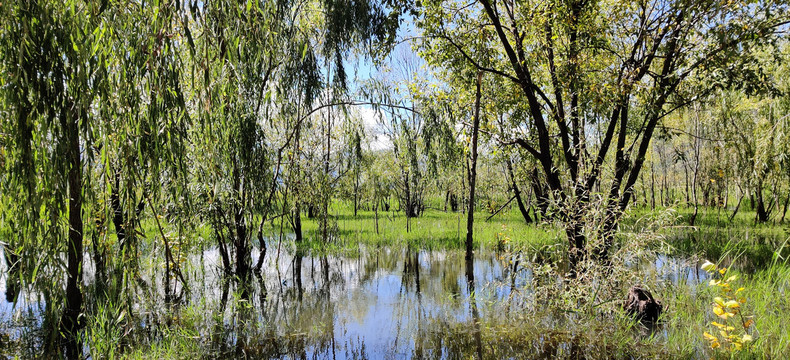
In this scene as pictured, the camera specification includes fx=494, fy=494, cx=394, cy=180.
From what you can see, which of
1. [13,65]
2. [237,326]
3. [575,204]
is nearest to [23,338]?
[237,326]

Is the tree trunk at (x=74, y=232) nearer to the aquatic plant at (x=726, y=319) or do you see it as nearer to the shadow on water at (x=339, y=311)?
the shadow on water at (x=339, y=311)

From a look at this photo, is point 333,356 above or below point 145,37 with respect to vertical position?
below

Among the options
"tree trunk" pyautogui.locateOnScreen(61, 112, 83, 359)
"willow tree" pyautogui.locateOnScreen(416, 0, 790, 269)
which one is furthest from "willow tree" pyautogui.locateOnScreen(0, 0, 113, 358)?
"willow tree" pyautogui.locateOnScreen(416, 0, 790, 269)

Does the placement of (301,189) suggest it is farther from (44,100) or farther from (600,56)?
(44,100)

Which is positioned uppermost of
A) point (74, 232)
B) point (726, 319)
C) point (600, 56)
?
point (600, 56)

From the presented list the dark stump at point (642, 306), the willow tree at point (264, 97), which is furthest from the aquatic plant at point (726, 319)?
the willow tree at point (264, 97)

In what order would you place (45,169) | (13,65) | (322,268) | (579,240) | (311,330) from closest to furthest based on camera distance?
(13,65), (45,169), (311,330), (579,240), (322,268)

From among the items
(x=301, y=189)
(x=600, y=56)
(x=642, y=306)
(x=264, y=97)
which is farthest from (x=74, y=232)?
(x=600, y=56)

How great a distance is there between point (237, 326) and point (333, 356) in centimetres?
142

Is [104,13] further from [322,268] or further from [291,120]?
[322,268]

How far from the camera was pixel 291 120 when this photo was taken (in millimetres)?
7422

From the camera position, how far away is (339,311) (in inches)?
261

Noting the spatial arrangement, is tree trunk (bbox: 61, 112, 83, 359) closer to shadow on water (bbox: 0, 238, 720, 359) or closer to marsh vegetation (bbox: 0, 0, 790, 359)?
marsh vegetation (bbox: 0, 0, 790, 359)

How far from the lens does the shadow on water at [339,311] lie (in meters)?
5.00
